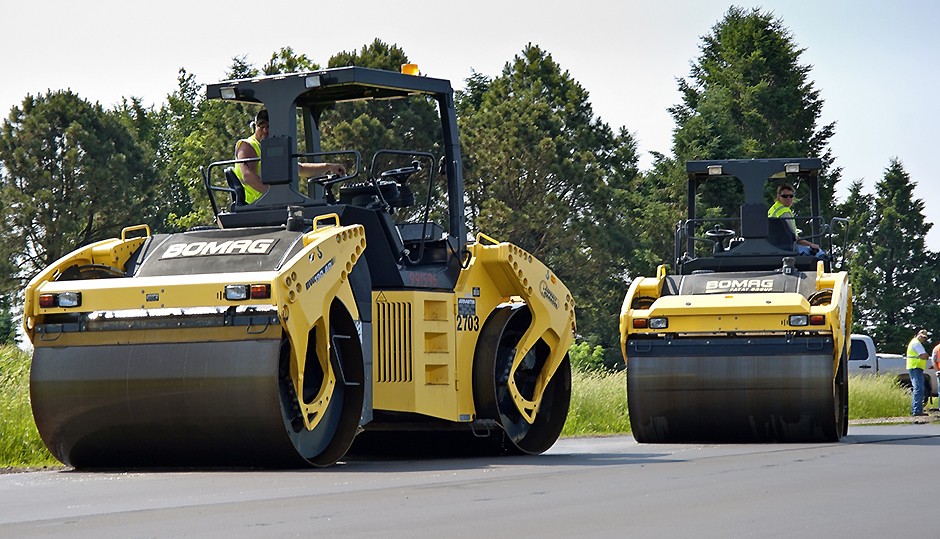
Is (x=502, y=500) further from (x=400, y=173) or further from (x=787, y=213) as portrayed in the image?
(x=787, y=213)

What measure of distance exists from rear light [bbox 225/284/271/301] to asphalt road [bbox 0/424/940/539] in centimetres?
113

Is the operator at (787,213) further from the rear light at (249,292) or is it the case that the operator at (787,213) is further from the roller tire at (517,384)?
the rear light at (249,292)

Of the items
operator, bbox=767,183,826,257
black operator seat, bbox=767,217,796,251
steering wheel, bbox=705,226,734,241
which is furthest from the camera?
steering wheel, bbox=705,226,734,241

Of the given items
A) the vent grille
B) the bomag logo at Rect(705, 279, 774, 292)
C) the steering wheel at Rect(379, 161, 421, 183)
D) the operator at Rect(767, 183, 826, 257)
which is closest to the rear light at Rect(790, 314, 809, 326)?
the bomag logo at Rect(705, 279, 774, 292)

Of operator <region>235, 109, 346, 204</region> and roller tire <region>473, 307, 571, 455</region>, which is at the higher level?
operator <region>235, 109, 346, 204</region>

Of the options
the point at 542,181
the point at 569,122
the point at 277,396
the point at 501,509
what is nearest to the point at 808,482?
the point at 501,509

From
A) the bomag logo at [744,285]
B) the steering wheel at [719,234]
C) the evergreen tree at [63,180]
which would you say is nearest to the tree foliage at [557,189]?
the evergreen tree at [63,180]

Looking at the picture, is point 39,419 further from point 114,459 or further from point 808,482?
point 808,482

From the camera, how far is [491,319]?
13438 millimetres

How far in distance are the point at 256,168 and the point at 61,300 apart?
7.50ft

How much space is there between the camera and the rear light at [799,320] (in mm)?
14922

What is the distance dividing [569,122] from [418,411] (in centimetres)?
4289

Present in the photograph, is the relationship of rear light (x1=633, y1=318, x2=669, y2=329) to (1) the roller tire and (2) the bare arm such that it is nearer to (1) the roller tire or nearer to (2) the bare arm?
(1) the roller tire

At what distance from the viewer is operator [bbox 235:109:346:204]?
12.6 metres
